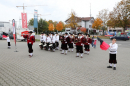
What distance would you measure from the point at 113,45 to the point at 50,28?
2148 inches

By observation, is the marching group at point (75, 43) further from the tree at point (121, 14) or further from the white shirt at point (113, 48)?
the tree at point (121, 14)

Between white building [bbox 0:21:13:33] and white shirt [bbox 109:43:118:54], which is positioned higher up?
white building [bbox 0:21:13:33]

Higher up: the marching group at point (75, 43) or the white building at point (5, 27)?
the white building at point (5, 27)

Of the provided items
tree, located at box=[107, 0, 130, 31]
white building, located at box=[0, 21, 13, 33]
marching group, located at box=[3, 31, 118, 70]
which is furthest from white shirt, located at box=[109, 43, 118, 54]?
white building, located at box=[0, 21, 13, 33]

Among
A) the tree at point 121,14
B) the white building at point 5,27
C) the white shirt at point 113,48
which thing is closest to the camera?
Result: the white shirt at point 113,48

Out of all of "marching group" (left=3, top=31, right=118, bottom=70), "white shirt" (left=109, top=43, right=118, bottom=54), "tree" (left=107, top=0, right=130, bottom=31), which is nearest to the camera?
"white shirt" (left=109, top=43, right=118, bottom=54)

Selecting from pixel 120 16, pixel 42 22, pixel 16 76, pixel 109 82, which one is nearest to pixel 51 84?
pixel 16 76

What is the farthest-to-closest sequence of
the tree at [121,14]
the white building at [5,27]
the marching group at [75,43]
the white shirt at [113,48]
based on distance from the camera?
the white building at [5,27] < the tree at [121,14] < the marching group at [75,43] < the white shirt at [113,48]

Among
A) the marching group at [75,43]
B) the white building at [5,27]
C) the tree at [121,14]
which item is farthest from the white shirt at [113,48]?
the white building at [5,27]

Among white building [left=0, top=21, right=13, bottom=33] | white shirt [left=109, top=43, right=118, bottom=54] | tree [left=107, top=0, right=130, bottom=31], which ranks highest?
tree [left=107, top=0, right=130, bottom=31]

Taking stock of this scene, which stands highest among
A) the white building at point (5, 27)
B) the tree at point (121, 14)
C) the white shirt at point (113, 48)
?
the tree at point (121, 14)

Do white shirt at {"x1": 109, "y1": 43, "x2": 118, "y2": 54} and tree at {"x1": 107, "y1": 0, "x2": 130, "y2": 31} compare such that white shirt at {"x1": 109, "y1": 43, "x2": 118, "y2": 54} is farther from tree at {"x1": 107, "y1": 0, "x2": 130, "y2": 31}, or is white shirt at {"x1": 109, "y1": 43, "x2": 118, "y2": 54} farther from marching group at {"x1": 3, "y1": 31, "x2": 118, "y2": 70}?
tree at {"x1": 107, "y1": 0, "x2": 130, "y2": 31}

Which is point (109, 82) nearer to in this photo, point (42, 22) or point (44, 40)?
point (44, 40)

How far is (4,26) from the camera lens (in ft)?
124
